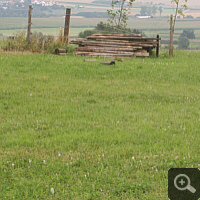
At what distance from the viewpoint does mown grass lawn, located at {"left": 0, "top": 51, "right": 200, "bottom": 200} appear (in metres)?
5.39

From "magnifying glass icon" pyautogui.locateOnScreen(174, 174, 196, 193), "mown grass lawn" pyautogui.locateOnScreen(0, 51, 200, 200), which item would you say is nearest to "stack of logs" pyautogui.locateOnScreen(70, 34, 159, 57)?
"mown grass lawn" pyautogui.locateOnScreen(0, 51, 200, 200)

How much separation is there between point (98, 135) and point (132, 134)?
804 millimetres

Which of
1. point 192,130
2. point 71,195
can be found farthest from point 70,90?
point 71,195

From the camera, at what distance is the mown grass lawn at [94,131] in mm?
5391

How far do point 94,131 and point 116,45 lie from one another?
12.5m

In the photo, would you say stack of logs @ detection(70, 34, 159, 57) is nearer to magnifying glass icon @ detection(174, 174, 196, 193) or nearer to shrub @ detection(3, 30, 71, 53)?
shrub @ detection(3, 30, 71, 53)

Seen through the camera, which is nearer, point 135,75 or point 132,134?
point 132,134

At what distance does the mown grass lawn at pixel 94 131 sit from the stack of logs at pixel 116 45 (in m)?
4.74

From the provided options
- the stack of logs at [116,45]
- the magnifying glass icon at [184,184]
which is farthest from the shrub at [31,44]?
the magnifying glass icon at [184,184]

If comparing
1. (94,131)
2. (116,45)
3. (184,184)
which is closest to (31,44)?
(116,45)

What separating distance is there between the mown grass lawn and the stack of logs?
4739mm

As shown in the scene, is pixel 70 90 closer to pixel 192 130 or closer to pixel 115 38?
pixel 192 130

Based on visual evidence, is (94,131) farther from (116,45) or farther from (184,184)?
(116,45)

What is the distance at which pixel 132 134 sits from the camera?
7.46 meters
